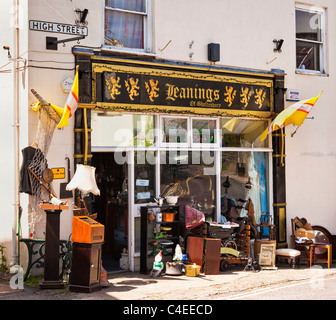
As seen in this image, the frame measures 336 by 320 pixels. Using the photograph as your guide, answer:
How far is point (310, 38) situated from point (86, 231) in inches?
313

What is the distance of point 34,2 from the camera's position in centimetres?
1013

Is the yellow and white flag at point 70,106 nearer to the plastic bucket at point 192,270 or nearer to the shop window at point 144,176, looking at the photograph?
the shop window at point 144,176

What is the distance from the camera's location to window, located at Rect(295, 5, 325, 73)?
1362 cm

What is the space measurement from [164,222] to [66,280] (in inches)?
93.6

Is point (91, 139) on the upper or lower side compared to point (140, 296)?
upper

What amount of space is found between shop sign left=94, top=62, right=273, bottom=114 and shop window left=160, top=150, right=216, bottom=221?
40.0 inches

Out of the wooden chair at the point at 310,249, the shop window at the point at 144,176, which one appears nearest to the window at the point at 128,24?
the shop window at the point at 144,176

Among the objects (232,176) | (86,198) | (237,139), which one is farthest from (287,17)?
(86,198)

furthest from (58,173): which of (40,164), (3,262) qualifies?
(3,262)

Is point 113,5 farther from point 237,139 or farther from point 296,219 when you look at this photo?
point 296,219

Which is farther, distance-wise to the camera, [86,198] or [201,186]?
[201,186]

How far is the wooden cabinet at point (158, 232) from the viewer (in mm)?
10906

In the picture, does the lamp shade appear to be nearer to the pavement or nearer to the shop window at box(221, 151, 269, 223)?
the pavement

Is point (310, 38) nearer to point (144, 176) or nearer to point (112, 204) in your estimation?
point (144, 176)
